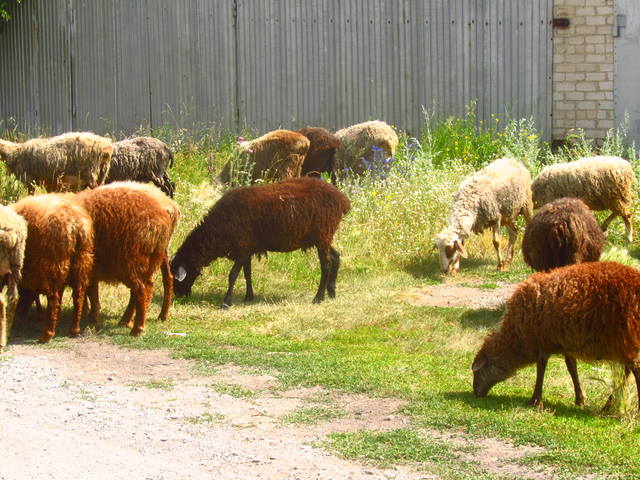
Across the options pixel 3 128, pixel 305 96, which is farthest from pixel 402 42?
pixel 3 128

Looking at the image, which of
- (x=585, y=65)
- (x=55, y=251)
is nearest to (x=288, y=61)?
(x=585, y=65)

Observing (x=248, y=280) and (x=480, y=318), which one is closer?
(x=480, y=318)

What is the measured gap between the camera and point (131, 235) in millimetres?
9438

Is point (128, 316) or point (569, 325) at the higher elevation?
point (569, 325)

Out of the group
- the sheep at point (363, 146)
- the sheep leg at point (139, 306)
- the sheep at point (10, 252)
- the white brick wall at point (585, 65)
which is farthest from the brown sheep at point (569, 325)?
the white brick wall at point (585, 65)

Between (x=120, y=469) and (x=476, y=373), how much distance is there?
289cm

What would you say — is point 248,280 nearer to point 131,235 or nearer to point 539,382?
point 131,235

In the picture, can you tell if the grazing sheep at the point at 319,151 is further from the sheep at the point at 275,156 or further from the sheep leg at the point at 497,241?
the sheep leg at the point at 497,241

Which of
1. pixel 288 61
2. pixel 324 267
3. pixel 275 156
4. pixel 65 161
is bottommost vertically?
pixel 324 267

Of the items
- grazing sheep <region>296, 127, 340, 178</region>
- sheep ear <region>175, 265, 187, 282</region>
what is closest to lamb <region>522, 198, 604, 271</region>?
sheep ear <region>175, 265, 187, 282</region>

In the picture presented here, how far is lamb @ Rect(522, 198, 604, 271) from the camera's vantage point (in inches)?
376

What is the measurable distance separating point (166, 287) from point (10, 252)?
1956 millimetres

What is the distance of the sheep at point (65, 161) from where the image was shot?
11.9 metres

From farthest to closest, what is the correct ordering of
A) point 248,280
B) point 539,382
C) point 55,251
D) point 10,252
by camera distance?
point 248,280 < point 55,251 < point 10,252 < point 539,382
